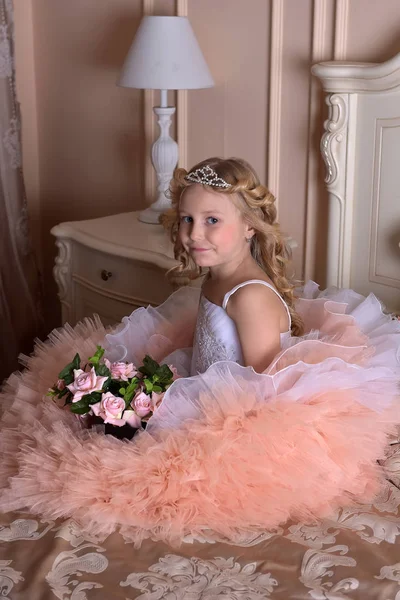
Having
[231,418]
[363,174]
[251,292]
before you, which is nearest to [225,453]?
[231,418]

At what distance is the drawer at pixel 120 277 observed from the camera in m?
2.59

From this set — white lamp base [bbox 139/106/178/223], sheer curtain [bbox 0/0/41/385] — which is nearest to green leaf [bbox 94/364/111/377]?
white lamp base [bbox 139/106/178/223]

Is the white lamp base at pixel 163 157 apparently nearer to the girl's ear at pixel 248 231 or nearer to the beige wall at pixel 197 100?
the beige wall at pixel 197 100

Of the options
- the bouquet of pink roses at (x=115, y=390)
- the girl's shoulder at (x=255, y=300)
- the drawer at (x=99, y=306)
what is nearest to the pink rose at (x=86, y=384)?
the bouquet of pink roses at (x=115, y=390)

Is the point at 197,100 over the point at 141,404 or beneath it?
over

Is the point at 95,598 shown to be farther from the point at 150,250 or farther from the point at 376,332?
the point at 150,250

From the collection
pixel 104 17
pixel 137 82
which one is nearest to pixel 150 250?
pixel 137 82

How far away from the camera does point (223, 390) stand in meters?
1.51

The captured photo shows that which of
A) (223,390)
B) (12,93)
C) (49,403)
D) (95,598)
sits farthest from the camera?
(12,93)

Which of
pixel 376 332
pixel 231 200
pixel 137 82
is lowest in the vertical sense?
pixel 376 332

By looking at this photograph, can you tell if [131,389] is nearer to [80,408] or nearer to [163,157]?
[80,408]

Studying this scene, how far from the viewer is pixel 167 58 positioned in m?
2.64

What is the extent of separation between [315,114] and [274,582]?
1.72m

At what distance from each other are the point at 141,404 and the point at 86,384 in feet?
0.36
